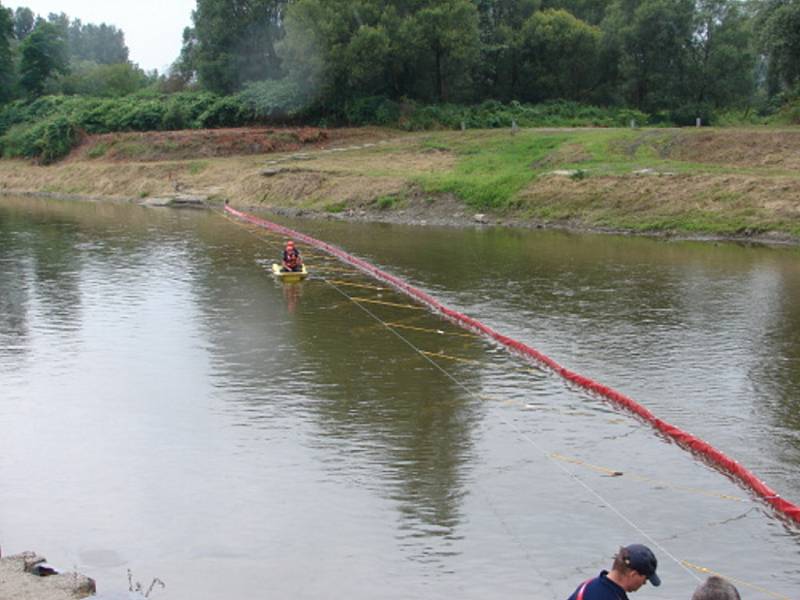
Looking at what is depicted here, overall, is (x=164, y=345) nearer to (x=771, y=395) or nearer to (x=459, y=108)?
(x=771, y=395)

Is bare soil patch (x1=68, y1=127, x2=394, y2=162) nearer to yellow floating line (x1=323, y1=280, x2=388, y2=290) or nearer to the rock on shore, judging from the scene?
yellow floating line (x1=323, y1=280, x2=388, y2=290)

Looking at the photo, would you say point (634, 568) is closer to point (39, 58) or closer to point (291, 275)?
point (291, 275)

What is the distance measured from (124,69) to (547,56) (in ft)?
167

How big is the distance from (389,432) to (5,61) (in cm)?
8728

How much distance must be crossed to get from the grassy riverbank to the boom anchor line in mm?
15488

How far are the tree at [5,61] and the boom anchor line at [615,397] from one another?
232 ft

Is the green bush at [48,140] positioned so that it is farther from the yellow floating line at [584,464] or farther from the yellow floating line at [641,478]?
the yellow floating line at [641,478]

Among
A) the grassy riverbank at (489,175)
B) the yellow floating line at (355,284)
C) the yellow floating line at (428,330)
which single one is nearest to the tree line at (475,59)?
the grassy riverbank at (489,175)

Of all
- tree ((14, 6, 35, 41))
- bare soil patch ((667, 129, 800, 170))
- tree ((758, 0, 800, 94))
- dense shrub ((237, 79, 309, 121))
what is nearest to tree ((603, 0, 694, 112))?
tree ((758, 0, 800, 94))

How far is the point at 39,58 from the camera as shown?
92.6 meters

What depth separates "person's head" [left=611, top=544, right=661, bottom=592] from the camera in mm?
7035

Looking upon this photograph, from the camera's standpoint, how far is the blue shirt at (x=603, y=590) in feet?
23.0

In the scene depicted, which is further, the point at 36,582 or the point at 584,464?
the point at 584,464

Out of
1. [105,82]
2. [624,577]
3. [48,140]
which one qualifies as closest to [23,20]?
[105,82]
